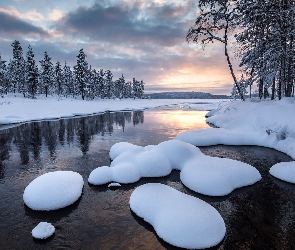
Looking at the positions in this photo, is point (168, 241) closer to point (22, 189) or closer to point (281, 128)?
point (22, 189)

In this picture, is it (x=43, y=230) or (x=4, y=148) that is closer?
(x=43, y=230)

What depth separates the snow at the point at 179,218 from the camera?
4558mm

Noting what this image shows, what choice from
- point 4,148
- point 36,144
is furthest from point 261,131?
point 4,148

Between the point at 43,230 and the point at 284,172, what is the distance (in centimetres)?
832

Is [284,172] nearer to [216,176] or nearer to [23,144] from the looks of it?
[216,176]

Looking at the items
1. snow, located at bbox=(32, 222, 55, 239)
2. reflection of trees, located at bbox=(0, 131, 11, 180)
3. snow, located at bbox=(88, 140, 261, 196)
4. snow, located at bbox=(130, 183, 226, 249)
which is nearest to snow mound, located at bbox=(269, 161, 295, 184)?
snow, located at bbox=(88, 140, 261, 196)

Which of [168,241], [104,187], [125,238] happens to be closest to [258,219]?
[168,241]

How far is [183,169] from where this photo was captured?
28.1ft

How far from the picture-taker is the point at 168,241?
4.60 m

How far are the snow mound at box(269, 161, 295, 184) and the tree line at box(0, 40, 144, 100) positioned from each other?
131ft

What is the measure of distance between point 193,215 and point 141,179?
339cm

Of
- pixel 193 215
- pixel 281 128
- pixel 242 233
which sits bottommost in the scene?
pixel 242 233

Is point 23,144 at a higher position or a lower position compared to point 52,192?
higher

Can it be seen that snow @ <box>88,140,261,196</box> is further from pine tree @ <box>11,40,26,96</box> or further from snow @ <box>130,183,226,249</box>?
pine tree @ <box>11,40,26,96</box>
